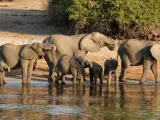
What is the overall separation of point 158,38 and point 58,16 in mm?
4899

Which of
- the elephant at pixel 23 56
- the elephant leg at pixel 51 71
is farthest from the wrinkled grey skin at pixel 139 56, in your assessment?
the elephant at pixel 23 56

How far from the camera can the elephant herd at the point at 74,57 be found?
74.8 ft

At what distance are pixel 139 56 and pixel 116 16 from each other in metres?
5.96

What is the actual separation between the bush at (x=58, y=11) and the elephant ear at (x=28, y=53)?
9.20 metres

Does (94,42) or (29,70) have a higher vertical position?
(94,42)

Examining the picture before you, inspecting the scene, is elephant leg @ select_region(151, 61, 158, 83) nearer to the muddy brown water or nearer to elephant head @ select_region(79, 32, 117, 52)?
the muddy brown water

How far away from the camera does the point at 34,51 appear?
23.0 metres

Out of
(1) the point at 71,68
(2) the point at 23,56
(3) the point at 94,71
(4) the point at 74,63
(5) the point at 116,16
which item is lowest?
(3) the point at 94,71

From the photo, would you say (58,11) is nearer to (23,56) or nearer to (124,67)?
(124,67)

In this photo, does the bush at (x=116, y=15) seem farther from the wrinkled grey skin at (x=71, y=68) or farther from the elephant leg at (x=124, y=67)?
the wrinkled grey skin at (x=71, y=68)

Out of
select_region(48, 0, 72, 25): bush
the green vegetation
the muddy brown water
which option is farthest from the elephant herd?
select_region(48, 0, 72, 25): bush

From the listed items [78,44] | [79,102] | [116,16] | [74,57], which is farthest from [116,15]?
[79,102]

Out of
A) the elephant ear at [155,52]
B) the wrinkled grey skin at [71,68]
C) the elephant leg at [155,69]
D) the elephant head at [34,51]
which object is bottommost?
the elephant leg at [155,69]

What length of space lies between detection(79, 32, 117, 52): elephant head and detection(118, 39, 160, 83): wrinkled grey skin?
31 centimetres
